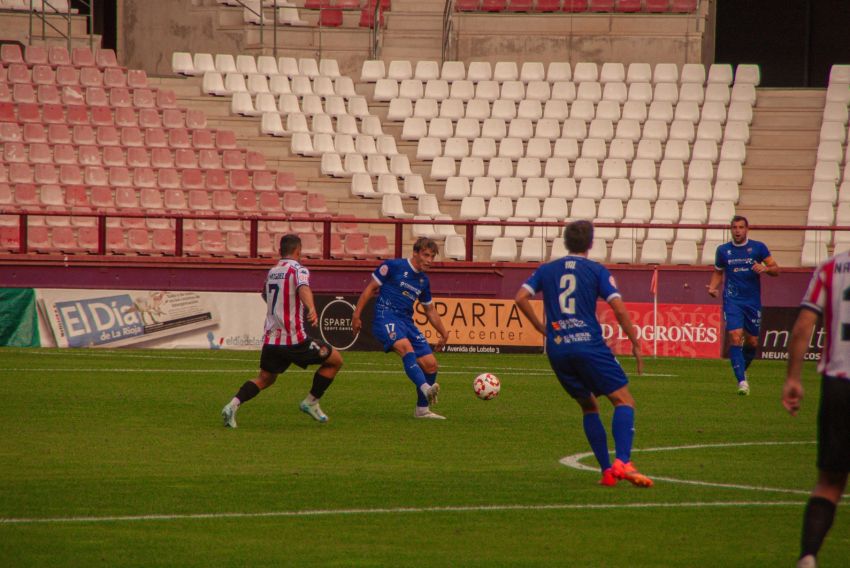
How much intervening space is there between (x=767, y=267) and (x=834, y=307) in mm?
11989

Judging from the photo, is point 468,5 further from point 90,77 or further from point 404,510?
point 404,510

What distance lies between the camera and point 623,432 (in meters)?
9.62

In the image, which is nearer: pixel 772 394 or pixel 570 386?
pixel 570 386

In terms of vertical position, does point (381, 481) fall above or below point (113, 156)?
below

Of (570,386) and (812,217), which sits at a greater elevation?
(812,217)

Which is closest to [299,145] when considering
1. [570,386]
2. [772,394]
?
[772,394]

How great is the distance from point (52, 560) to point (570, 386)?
4.18m

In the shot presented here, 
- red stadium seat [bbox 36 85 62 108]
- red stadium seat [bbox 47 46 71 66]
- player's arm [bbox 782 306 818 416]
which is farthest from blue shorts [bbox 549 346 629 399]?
red stadium seat [bbox 47 46 71 66]

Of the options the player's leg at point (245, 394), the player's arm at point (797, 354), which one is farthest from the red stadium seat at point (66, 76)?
the player's arm at point (797, 354)

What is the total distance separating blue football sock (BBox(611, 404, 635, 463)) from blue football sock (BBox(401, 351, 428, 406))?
4.91m

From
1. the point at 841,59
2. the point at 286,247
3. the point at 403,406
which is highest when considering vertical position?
the point at 841,59

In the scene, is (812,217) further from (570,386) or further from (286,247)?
(570,386)

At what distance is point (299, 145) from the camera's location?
96.4 ft

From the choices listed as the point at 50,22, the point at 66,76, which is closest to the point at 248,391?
the point at 66,76
